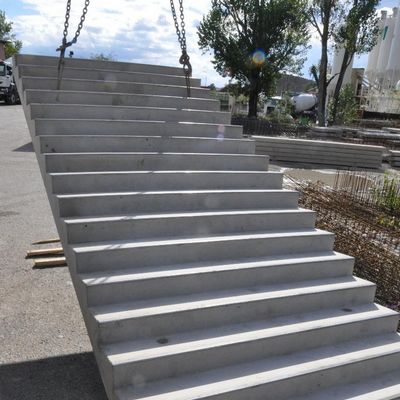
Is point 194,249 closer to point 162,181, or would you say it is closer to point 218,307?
point 218,307

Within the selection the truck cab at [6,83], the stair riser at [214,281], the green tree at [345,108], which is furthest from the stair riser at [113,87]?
the green tree at [345,108]

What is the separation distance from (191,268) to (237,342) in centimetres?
80

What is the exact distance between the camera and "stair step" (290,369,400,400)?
334 cm

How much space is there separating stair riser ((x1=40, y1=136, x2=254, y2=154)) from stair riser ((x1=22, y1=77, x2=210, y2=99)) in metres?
1.17

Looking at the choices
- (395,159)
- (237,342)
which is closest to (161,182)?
(237,342)

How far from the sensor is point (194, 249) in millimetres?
4027

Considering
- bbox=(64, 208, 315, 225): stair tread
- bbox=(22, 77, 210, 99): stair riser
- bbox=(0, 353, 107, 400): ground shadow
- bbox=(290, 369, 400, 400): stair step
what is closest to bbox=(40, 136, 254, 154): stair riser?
bbox=(64, 208, 315, 225): stair tread

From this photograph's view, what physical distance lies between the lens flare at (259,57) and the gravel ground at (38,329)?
24.2 m

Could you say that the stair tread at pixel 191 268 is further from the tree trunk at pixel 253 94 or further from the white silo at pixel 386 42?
the white silo at pixel 386 42

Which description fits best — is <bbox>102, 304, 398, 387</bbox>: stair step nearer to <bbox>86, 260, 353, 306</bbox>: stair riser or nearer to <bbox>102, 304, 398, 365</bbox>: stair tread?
<bbox>102, 304, 398, 365</bbox>: stair tread

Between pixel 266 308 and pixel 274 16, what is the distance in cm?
2812

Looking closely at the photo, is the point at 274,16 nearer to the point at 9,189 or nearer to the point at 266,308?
the point at 9,189

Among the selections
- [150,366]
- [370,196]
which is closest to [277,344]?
[150,366]

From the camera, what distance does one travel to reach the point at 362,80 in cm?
4653
